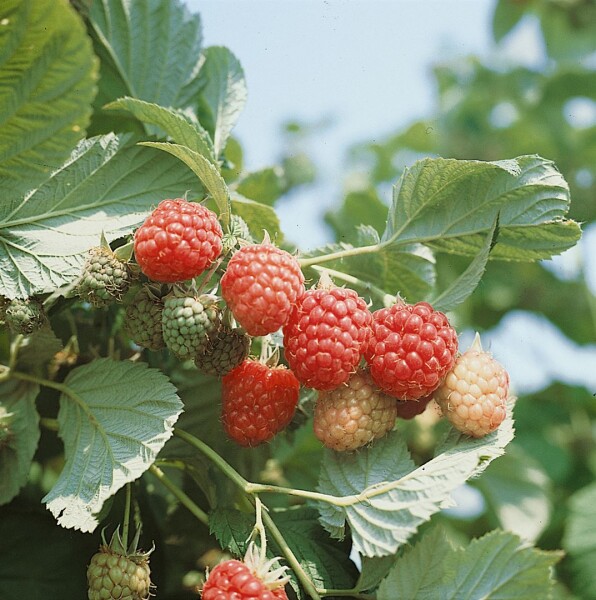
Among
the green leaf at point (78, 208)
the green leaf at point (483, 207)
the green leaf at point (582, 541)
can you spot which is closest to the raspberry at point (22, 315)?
the green leaf at point (78, 208)

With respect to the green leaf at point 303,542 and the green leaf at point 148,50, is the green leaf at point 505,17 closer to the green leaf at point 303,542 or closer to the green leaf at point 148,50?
the green leaf at point 148,50

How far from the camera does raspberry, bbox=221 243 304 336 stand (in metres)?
0.99

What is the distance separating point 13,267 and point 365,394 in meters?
0.51

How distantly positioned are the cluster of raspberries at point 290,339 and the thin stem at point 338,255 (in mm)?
47

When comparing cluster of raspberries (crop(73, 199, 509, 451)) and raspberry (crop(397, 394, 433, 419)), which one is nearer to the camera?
cluster of raspberries (crop(73, 199, 509, 451))

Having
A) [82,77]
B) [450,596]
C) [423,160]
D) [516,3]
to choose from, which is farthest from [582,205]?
[82,77]

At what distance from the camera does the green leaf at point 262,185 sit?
5.15 ft

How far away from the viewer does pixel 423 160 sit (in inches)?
43.9

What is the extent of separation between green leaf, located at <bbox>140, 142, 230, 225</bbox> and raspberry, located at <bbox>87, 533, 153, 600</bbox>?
0.47 m

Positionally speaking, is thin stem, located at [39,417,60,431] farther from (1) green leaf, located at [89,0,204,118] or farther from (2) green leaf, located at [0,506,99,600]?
(1) green leaf, located at [89,0,204,118]

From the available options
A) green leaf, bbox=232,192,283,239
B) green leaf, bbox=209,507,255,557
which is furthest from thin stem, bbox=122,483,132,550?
green leaf, bbox=232,192,283,239

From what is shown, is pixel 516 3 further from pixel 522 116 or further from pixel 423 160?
pixel 423 160

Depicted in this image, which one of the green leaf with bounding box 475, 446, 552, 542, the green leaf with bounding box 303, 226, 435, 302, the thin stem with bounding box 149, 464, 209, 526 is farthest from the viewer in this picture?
the green leaf with bounding box 475, 446, 552, 542

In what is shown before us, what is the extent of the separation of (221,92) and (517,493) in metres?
1.58
